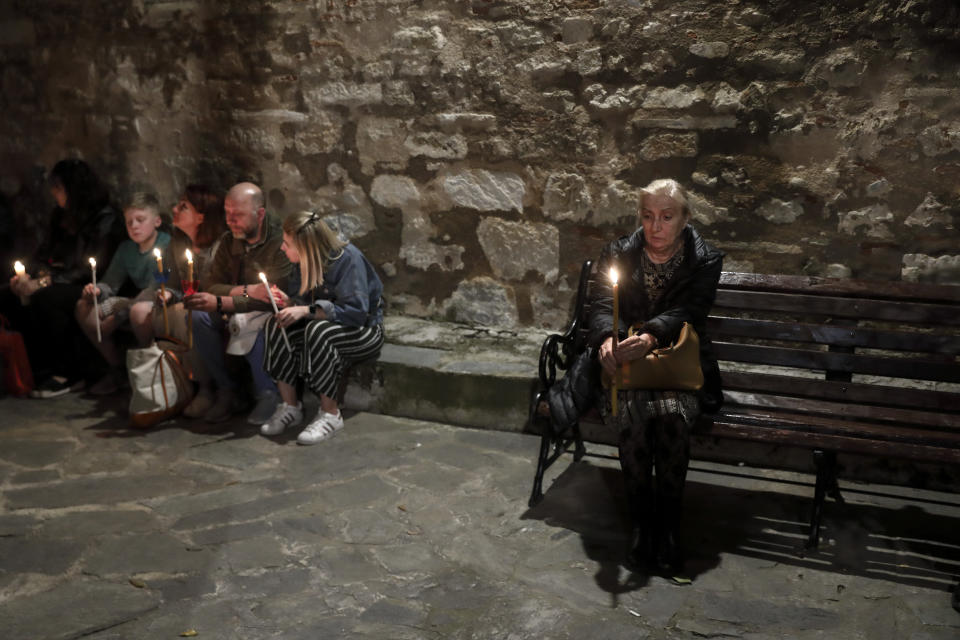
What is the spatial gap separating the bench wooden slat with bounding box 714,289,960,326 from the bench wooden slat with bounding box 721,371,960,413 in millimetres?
293

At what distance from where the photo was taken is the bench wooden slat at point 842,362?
3.56 meters

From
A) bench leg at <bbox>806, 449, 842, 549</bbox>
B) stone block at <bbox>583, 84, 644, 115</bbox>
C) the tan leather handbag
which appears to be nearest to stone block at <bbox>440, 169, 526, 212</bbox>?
stone block at <bbox>583, 84, 644, 115</bbox>

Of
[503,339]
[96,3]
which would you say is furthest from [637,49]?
[96,3]

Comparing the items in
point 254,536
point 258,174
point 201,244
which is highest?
point 258,174

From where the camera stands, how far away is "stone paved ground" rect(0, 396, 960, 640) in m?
2.90

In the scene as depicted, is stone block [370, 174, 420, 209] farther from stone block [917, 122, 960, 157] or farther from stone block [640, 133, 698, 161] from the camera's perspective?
stone block [917, 122, 960, 157]

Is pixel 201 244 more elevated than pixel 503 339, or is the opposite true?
pixel 201 244

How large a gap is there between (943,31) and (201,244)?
4.11 m

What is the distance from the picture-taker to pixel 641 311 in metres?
3.59

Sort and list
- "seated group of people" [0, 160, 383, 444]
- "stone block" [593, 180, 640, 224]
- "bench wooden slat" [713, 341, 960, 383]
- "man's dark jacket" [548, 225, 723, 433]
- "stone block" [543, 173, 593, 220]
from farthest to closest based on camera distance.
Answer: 1. "stone block" [543, 173, 593, 220]
2. "stone block" [593, 180, 640, 224]
3. "seated group of people" [0, 160, 383, 444]
4. "bench wooden slat" [713, 341, 960, 383]
5. "man's dark jacket" [548, 225, 723, 433]

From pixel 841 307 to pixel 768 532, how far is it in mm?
1017

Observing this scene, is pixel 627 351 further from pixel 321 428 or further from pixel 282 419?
pixel 282 419

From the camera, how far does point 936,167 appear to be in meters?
4.02

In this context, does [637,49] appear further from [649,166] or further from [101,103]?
[101,103]
